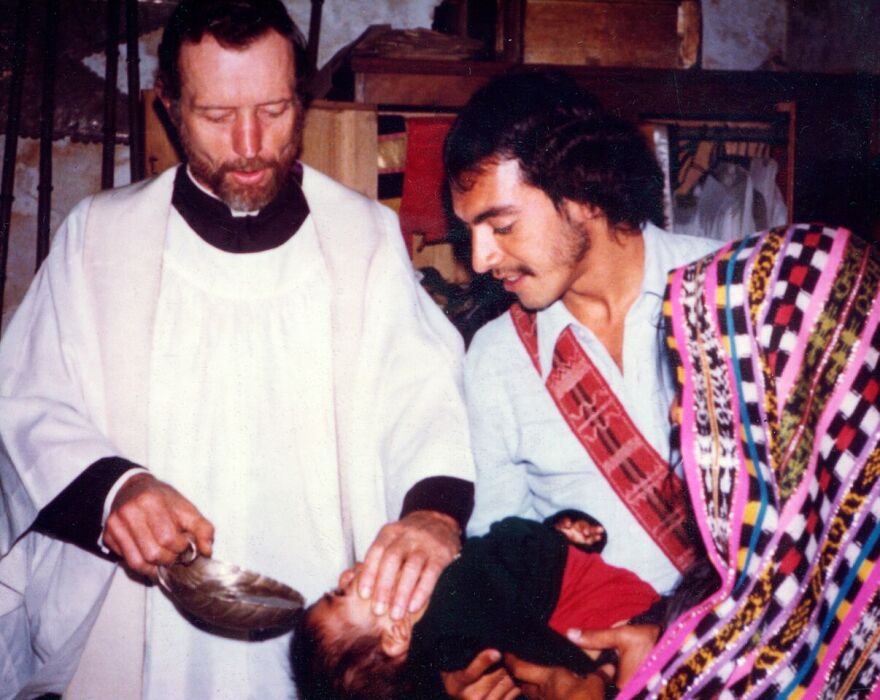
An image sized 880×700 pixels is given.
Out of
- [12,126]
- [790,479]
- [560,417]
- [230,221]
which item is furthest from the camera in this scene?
[12,126]

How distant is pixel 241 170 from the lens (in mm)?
1937

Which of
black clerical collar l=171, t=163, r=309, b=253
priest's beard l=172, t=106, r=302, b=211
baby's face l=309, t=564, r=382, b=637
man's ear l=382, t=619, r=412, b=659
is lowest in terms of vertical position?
man's ear l=382, t=619, r=412, b=659

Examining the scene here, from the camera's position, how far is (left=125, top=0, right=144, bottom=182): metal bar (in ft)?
9.55

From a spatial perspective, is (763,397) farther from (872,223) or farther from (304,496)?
(304,496)

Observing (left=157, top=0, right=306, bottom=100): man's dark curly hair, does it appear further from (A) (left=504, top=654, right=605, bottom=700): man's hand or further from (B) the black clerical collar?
(A) (left=504, top=654, right=605, bottom=700): man's hand

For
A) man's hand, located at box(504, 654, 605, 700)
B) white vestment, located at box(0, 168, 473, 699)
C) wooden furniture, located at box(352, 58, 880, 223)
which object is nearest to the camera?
man's hand, located at box(504, 654, 605, 700)

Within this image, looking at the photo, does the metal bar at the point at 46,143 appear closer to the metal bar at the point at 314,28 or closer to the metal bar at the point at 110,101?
the metal bar at the point at 110,101

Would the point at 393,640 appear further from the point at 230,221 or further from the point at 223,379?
the point at 230,221

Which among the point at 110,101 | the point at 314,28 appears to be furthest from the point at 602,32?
the point at 110,101

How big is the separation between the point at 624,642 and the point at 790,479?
1.63 feet

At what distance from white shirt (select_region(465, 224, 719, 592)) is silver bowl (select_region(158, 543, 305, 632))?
2.27 feet

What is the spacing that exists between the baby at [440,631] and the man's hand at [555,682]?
0.10ft

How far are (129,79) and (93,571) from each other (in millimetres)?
1869

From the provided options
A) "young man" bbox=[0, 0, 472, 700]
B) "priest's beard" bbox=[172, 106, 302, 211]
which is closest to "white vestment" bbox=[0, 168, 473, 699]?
"young man" bbox=[0, 0, 472, 700]
